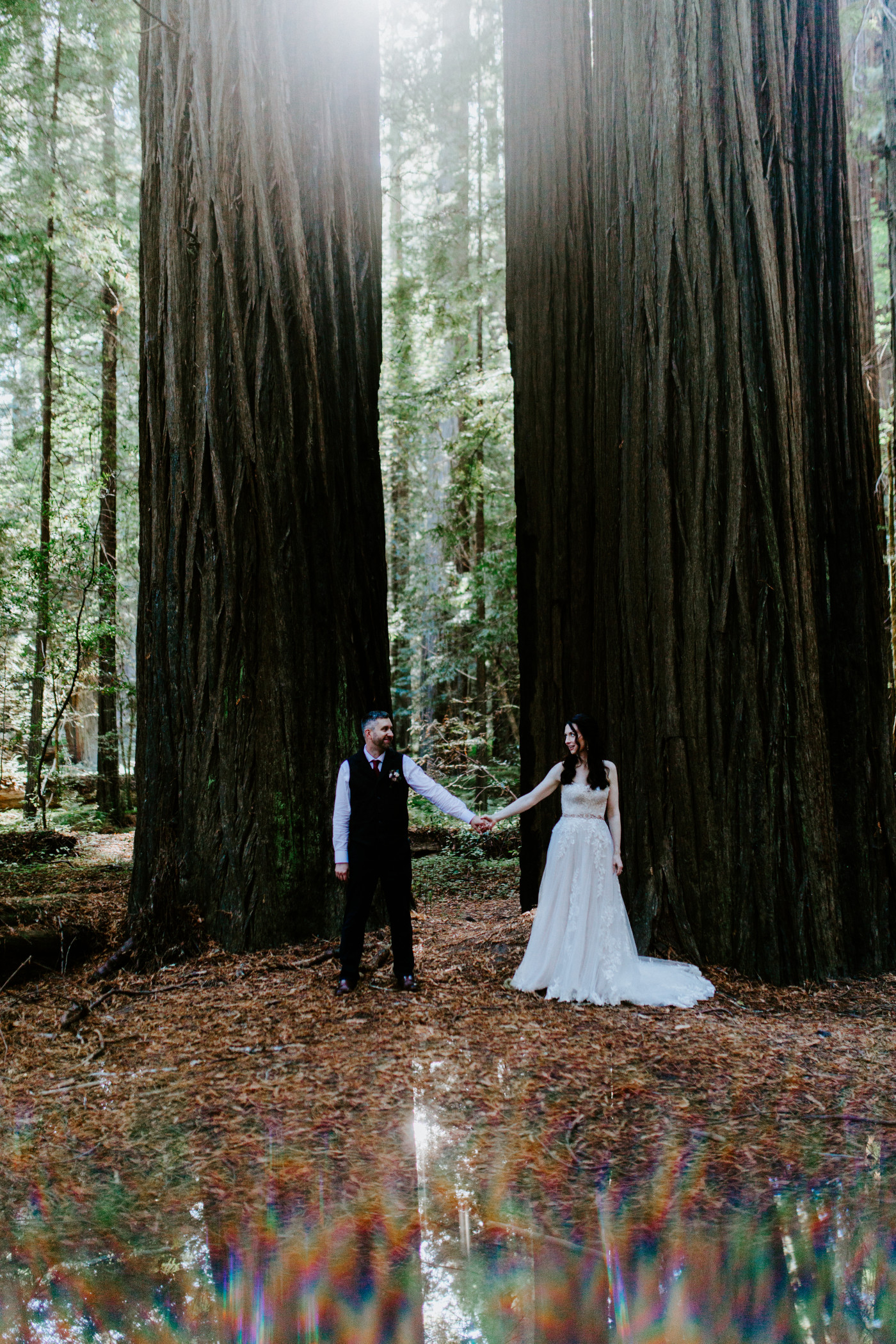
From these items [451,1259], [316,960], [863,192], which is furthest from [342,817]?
[863,192]

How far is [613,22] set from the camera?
662cm

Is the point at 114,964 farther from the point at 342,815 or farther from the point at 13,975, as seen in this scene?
the point at 342,815

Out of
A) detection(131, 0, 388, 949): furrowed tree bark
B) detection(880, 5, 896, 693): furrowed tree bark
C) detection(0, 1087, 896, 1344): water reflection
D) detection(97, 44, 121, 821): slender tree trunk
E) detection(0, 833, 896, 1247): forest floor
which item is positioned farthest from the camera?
detection(97, 44, 121, 821): slender tree trunk

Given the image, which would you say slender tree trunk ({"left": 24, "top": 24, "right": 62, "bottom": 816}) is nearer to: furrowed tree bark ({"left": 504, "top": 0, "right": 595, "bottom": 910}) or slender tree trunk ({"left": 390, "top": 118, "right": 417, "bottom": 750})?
slender tree trunk ({"left": 390, "top": 118, "right": 417, "bottom": 750})

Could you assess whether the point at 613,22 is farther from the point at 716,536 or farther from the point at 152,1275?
the point at 152,1275

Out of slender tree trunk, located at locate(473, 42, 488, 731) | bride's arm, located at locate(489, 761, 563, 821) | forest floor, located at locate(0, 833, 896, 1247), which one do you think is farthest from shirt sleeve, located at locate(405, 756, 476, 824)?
slender tree trunk, located at locate(473, 42, 488, 731)

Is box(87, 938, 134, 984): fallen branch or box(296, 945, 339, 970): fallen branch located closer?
box(87, 938, 134, 984): fallen branch

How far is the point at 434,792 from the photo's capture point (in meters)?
5.72

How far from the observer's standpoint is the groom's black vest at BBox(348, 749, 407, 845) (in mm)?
5621

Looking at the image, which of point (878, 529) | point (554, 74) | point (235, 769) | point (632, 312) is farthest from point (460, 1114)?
point (554, 74)

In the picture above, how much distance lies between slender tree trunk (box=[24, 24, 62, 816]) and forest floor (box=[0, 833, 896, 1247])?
672 cm

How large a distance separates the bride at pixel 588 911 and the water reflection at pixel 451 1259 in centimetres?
205

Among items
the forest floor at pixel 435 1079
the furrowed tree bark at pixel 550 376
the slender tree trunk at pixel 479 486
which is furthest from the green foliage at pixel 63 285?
the forest floor at pixel 435 1079

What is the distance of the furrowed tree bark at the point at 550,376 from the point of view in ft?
24.1
